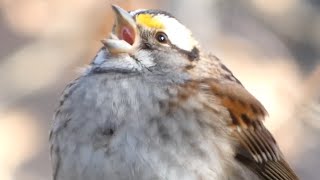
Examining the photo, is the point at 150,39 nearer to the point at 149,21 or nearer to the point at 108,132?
the point at 149,21

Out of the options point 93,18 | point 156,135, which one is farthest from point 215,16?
point 156,135

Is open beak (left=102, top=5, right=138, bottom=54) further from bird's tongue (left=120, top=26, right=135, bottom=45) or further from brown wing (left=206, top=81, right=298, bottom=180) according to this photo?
brown wing (left=206, top=81, right=298, bottom=180)

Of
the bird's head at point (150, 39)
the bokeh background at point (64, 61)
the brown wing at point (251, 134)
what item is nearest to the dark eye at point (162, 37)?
the bird's head at point (150, 39)

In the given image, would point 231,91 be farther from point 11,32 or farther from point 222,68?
point 11,32

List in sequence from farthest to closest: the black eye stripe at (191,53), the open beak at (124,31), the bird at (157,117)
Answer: the black eye stripe at (191,53), the open beak at (124,31), the bird at (157,117)

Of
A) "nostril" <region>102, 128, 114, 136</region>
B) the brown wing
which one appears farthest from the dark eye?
"nostril" <region>102, 128, 114, 136</region>

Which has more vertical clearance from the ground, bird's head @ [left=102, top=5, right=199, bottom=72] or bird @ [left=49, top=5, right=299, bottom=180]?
bird's head @ [left=102, top=5, right=199, bottom=72]

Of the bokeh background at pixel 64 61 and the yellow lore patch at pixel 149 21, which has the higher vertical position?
the yellow lore patch at pixel 149 21

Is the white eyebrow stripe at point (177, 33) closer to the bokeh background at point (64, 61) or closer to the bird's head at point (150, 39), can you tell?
the bird's head at point (150, 39)
